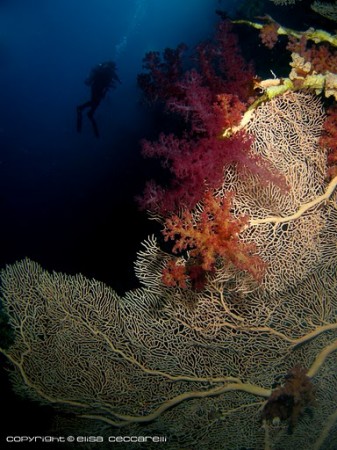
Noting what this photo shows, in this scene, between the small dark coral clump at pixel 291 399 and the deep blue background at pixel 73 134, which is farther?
the deep blue background at pixel 73 134

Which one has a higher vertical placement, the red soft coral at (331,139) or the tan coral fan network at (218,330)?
the red soft coral at (331,139)

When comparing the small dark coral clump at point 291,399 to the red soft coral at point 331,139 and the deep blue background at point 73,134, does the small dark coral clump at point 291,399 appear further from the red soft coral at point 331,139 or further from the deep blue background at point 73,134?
the deep blue background at point 73,134

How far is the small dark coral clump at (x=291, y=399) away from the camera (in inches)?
133

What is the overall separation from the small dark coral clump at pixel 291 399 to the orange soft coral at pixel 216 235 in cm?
178

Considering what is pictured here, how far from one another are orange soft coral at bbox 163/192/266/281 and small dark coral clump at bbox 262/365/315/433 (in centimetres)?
178

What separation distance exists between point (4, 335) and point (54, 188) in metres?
17.3

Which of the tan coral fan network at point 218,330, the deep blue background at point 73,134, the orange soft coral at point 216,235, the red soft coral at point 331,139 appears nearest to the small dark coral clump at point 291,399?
the tan coral fan network at point 218,330

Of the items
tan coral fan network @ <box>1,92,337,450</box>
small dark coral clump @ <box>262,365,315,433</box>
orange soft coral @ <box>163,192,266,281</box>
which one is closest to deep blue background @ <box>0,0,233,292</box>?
orange soft coral @ <box>163,192,266,281</box>

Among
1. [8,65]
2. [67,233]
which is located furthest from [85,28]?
[67,233]

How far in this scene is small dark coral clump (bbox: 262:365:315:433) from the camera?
3.39 meters

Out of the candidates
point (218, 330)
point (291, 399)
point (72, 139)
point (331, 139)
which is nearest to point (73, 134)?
point (72, 139)

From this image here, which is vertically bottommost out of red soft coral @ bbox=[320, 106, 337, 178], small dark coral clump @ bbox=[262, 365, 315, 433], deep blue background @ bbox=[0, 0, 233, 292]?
deep blue background @ bbox=[0, 0, 233, 292]

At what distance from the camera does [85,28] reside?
64.6 meters

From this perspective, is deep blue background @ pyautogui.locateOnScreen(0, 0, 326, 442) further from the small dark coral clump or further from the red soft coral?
the small dark coral clump
